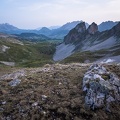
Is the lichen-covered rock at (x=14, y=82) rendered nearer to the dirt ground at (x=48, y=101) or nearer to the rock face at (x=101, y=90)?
the dirt ground at (x=48, y=101)

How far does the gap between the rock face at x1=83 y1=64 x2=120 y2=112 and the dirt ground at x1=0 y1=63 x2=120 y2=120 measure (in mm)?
502

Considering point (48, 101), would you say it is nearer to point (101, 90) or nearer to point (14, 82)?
point (101, 90)

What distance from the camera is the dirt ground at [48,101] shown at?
1531 cm

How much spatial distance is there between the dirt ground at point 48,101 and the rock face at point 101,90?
502 mm

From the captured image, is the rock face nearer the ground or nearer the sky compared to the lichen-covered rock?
nearer the sky

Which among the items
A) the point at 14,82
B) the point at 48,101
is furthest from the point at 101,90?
the point at 14,82

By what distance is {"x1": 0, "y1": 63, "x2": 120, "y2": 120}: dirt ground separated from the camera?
15.3 m

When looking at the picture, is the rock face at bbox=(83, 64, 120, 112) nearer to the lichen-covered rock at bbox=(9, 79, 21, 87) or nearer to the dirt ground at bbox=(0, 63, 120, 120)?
the dirt ground at bbox=(0, 63, 120, 120)

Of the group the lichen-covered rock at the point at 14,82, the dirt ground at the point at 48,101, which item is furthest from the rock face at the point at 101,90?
the lichen-covered rock at the point at 14,82

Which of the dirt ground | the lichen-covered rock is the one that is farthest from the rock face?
the lichen-covered rock

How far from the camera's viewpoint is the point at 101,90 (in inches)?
667

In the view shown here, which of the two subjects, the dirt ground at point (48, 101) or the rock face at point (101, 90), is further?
the rock face at point (101, 90)

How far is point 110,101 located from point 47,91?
6.00 m

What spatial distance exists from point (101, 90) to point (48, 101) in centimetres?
474
